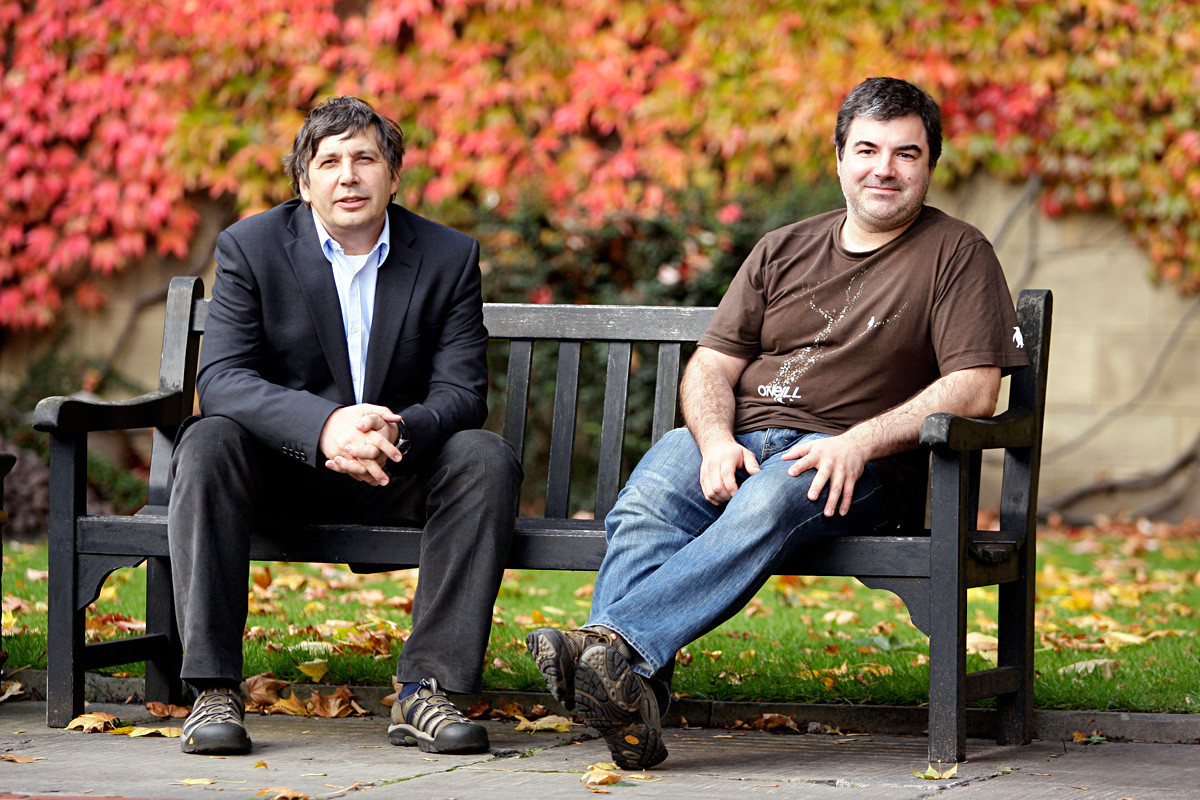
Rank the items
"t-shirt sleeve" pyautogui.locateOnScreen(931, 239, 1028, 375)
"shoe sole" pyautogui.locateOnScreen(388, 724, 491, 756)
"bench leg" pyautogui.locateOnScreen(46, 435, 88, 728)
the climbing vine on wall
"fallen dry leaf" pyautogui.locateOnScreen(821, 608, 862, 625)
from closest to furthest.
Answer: "shoe sole" pyautogui.locateOnScreen(388, 724, 491, 756) → "t-shirt sleeve" pyautogui.locateOnScreen(931, 239, 1028, 375) → "bench leg" pyautogui.locateOnScreen(46, 435, 88, 728) → "fallen dry leaf" pyautogui.locateOnScreen(821, 608, 862, 625) → the climbing vine on wall

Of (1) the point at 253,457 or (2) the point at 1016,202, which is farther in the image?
(2) the point at 1016,202

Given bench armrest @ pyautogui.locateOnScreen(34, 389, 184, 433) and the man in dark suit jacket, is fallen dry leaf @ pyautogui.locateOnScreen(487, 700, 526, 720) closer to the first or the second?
the man in dark suit jacket

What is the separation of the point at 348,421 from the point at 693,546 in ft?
2.76

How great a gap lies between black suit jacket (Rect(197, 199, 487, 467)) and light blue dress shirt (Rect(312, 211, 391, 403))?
0.03m

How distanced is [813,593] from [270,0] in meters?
4.81

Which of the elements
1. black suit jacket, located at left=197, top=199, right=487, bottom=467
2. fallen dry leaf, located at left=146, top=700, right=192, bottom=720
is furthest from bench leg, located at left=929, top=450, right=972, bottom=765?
fallen dry leaf, located at left=146, top=700, right=192, bottom=720

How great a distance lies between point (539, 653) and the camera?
2824 millimetres

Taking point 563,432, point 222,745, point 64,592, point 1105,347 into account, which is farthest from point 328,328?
point 1105,347

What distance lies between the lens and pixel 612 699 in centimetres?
280

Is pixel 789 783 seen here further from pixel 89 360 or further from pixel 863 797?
pixel 89 360

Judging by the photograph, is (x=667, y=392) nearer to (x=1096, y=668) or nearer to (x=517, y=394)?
(x=517, y=394)

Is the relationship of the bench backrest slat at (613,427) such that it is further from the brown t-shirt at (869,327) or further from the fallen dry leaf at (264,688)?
the fallen dry leaf at (264,688)

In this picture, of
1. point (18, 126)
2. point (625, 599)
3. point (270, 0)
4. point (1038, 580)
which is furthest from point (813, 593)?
point (18, 126)

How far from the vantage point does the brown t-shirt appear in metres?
3.27
